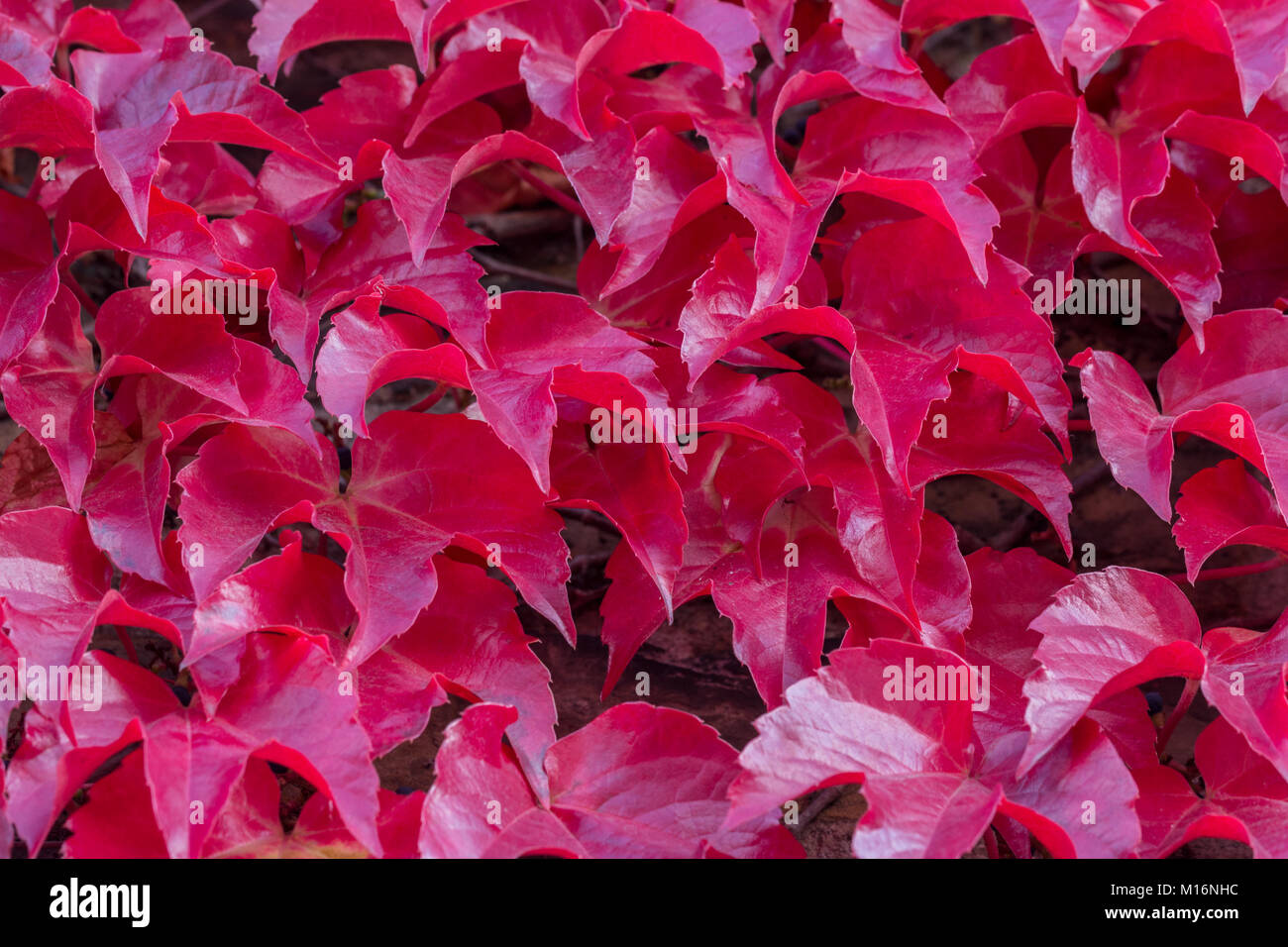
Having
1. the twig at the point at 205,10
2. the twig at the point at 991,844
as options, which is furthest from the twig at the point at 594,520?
the twig at the point at 205,10

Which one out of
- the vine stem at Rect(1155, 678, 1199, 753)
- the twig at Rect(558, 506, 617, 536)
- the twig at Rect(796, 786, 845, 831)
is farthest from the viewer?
the twig at Rect(558, 506, 617, 536)

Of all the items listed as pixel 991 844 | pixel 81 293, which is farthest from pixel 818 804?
pixel 81 293

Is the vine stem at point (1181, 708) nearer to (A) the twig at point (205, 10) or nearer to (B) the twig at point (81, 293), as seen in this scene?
(B) the twig at point (81, 293)

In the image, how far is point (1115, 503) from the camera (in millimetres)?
1161

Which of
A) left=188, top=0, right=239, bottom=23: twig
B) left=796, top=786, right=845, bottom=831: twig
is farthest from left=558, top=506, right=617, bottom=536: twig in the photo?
left=188, top=0, right=239, bottom=23: twig

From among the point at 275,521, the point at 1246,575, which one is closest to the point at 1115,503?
the point at 1246,575

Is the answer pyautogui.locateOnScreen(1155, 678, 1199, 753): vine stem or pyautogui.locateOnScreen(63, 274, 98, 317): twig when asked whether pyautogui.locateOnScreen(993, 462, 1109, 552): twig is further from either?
pyautogui.locateOnScreen(63, 274, 98, 317): twig

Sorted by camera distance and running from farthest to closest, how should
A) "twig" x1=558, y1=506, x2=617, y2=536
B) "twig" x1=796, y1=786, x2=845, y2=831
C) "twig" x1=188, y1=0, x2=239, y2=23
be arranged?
"twig" x1=188, y1=0, x2=239, y2=23
"twig" x1=558, y1=506, x2=617, y2=536
"twig" x1=796, y1=786, x2=845, y2=831

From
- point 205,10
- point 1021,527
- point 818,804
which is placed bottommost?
point 818,804

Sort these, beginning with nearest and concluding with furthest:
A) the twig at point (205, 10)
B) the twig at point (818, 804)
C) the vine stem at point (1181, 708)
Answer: the vine stem at point (1181, 708)
the twig at point (818, 804)
the twig at point (205, 10)

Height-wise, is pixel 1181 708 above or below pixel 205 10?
below

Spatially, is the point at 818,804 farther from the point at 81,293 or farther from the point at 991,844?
the point at 81,293

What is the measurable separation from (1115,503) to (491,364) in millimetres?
708

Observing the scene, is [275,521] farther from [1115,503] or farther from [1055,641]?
[1115,503]
